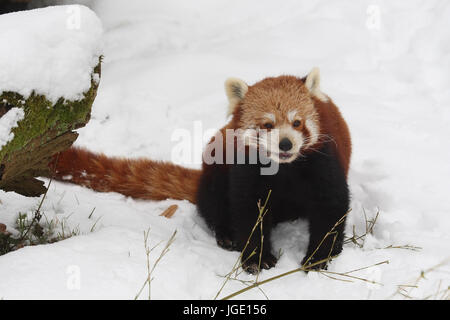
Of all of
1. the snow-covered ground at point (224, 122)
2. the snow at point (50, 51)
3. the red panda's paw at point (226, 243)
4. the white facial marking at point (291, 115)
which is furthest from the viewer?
the red panda's paw at point (226, 243)

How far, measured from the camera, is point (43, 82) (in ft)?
7.39

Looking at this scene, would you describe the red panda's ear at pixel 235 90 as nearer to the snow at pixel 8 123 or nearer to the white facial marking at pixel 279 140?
the white facial marking at pixel 279 140

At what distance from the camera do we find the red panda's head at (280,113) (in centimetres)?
261

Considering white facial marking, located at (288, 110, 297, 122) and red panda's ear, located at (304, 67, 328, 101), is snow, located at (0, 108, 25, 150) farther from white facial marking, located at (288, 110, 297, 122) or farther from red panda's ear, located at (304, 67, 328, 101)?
red panda's ear, located at (304, 67, 328, 101)

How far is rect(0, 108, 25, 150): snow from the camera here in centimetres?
215

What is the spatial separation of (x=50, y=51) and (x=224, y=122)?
104 inches

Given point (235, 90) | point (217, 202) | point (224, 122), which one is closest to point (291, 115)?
point (235, 90)

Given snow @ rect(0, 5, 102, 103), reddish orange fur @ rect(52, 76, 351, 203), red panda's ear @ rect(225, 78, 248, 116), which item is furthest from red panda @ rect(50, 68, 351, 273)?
snow @ rect(0, 5, 102, 103)

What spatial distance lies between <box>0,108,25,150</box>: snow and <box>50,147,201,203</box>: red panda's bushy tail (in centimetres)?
145

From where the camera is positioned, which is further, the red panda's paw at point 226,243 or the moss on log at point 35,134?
the red panda's paw at point 226,243

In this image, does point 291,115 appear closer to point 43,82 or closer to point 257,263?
point 257,263

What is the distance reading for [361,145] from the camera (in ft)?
13.6

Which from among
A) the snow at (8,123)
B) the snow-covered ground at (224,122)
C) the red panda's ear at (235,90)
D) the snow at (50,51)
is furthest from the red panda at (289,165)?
the snow at (8,123)
